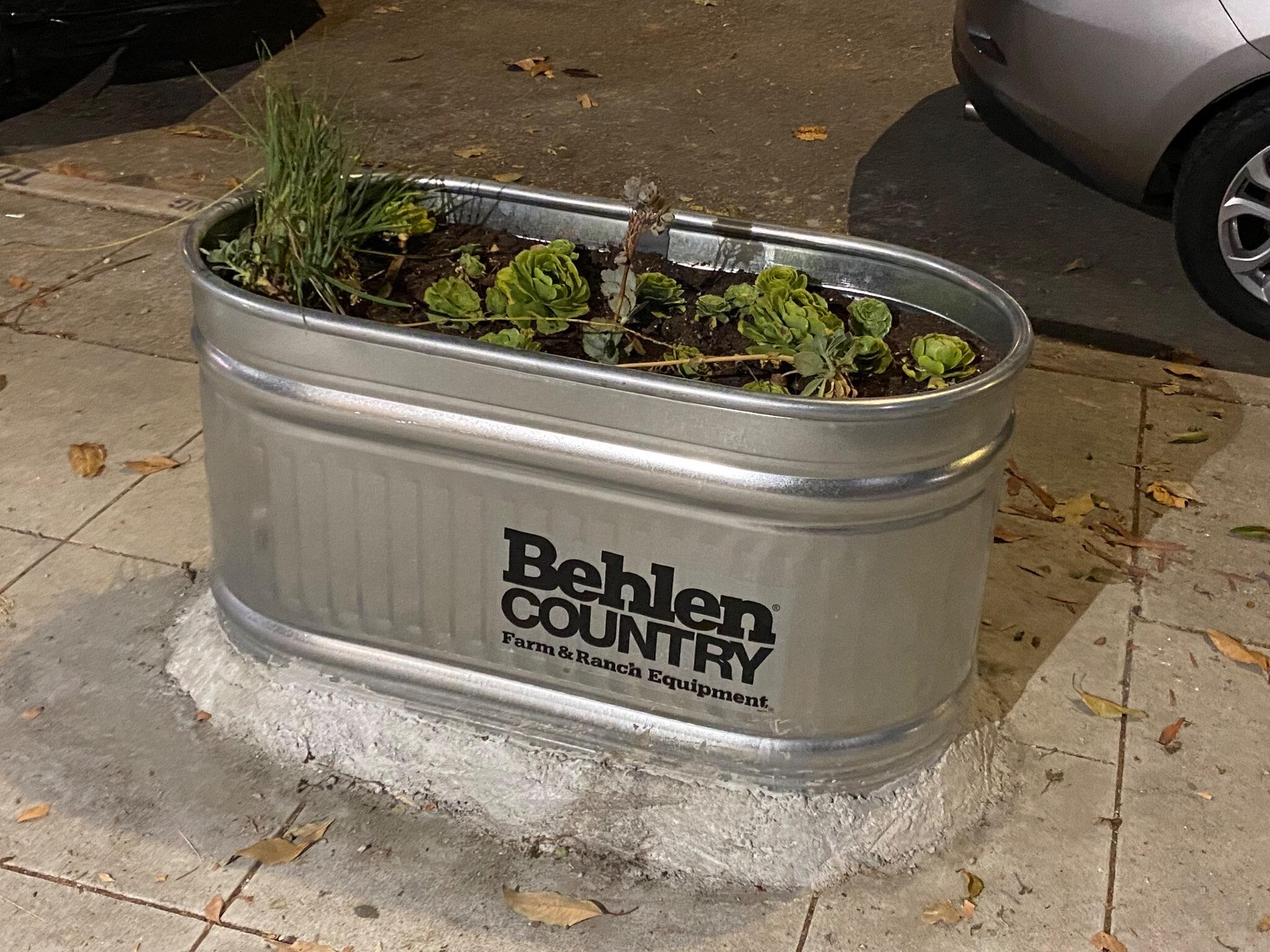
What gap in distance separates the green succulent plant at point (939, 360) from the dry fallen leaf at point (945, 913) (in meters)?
0.99

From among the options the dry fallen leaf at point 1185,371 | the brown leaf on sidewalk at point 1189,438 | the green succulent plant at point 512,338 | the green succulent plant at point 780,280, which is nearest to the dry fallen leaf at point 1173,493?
the brown leaf on sidewalk at point 1189,438

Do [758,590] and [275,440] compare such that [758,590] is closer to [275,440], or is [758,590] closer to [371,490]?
[371,490]

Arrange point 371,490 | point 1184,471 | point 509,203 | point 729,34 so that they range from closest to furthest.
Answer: point 371,490 < point 509,203 < point 1184,471 < point 729,34

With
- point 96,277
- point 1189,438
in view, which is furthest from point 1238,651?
point 96,277

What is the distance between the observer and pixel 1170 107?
4.51m

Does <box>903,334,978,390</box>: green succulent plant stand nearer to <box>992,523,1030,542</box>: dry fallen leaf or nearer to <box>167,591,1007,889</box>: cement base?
<box>167,591,1007,889</box>: cement base

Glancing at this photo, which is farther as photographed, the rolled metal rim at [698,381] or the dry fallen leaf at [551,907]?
the dry fallen leaf at [551,907]

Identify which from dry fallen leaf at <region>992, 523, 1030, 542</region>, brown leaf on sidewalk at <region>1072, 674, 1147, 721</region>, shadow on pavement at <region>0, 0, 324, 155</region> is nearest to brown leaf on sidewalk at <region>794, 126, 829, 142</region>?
shadow on pavement at <region>0, 0, 324, 155</region>

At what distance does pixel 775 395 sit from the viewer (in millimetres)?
2264

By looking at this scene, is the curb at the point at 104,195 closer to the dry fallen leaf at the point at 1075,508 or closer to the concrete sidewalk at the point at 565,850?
the concrete sidewalk at the point at 565,850

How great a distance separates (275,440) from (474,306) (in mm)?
476

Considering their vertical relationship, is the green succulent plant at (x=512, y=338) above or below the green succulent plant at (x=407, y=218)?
below

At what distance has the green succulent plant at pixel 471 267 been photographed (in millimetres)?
2941

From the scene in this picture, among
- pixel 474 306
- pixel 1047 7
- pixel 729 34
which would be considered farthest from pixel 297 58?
pixel 474 306
